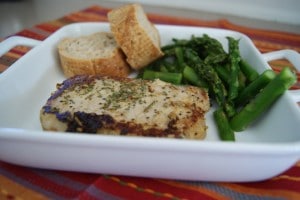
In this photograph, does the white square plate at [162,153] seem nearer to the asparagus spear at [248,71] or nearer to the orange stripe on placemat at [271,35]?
the asparagus spear at [248,71]

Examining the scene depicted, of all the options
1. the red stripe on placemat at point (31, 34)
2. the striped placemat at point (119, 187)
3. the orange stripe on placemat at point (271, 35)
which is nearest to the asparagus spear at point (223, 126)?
the striped placemat at point (119, 187)

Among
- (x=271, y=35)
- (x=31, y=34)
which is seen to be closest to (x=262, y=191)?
(x=271, y=35)

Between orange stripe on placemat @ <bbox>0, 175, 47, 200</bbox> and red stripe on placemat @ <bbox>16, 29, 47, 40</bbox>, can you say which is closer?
orange stripe on placemat @ <bbox>0, 175, 47, 200</bbox>

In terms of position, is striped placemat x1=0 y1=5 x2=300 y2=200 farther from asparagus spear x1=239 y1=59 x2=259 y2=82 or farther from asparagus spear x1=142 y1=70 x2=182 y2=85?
asparagus spear x1=142 y1=70 x2=182 y2=85

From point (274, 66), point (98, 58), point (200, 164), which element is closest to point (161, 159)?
point (200, 164)

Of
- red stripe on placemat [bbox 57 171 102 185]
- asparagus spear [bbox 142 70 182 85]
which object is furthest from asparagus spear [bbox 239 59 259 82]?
red stripe on placemat [bbox 57 171 102 185]

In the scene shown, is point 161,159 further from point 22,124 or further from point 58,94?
point 22,124

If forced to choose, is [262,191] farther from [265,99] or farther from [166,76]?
[166,76]
